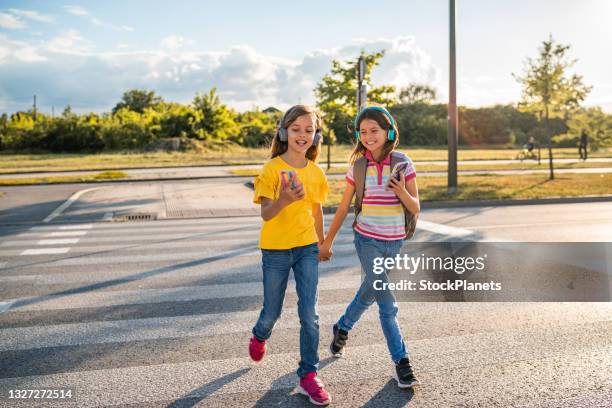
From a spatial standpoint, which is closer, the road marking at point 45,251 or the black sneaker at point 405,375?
the black sneaker at point 405,375

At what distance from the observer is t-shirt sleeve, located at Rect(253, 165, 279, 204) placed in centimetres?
341

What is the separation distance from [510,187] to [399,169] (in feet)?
48.3

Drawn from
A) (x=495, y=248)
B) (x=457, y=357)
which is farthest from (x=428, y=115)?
(x=457, y=357)

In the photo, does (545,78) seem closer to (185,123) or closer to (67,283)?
(67,283)

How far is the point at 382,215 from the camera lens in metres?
3.56

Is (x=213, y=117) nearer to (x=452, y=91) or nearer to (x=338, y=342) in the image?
(x=452, y=91)

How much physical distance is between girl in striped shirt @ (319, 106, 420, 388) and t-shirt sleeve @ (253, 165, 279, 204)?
497 millimetres

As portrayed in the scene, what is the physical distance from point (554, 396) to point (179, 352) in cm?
251

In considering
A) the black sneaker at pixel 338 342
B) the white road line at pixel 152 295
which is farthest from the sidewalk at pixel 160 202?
the black sneaker at pixel 338 342

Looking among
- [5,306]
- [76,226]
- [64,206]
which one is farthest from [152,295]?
[64,206]

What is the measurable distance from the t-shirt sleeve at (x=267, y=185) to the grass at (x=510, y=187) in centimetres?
1015

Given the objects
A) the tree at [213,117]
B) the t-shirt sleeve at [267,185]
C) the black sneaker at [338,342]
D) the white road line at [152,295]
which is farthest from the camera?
the tree at [213,117]

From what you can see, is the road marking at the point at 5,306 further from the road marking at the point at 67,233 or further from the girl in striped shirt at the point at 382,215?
the road marking at the point at 67,233

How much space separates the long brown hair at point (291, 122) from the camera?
11.5 ft
